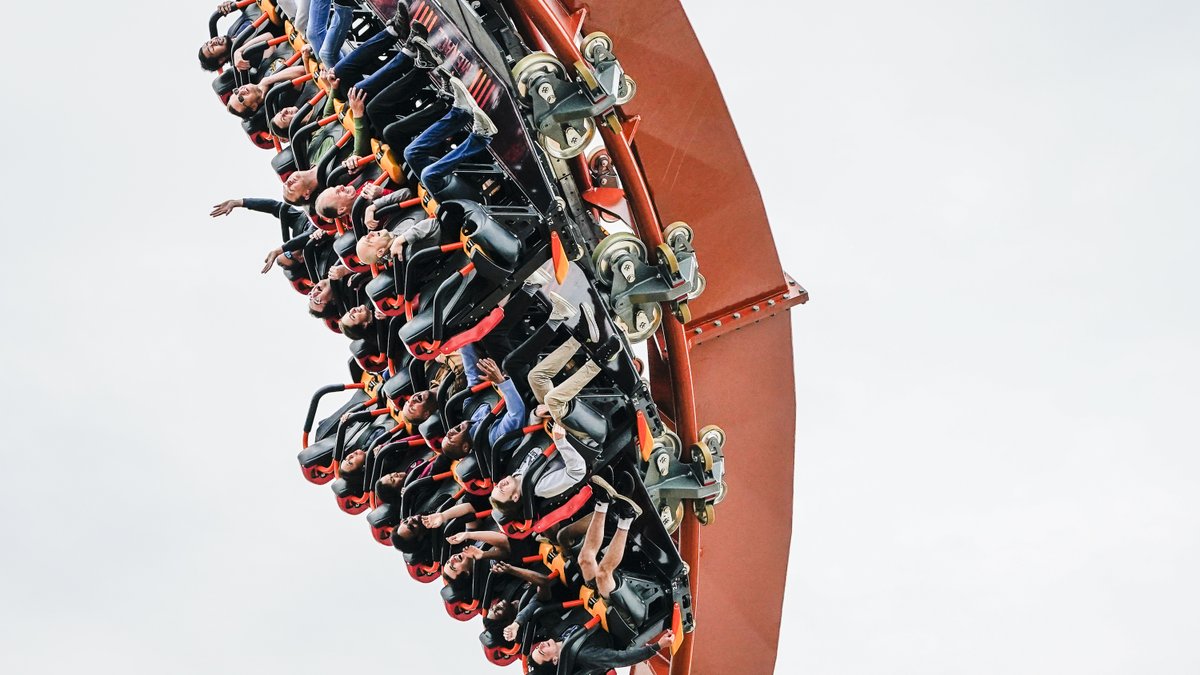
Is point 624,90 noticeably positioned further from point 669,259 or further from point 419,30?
point 419,30

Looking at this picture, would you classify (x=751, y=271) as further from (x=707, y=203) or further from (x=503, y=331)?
(x=503, y=331)

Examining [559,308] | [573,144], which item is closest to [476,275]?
[559,308]

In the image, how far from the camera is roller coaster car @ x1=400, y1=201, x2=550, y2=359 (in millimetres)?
12305

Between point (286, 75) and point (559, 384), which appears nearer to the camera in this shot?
point (559, 384)

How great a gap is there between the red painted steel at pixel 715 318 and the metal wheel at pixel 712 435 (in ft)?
0.21

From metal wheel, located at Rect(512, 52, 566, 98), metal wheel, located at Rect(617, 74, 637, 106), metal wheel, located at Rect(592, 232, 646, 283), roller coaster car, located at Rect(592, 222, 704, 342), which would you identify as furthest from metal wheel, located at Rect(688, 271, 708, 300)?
metal wheel, located at Rect(512, 52, 566, 98)

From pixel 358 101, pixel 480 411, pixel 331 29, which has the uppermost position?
pixel 331 29

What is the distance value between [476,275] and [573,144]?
37.1 inches

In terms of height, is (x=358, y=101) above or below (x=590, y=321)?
above

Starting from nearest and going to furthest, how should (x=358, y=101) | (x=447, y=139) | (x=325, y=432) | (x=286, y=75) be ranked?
(x=447, y=139) < (x=358, y=101) < (x=286, y=75) < (x=325, y=432)

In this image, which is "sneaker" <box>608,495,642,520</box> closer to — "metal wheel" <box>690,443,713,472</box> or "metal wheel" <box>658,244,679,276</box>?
"metal wheel" <box>690,443,713,472</box>

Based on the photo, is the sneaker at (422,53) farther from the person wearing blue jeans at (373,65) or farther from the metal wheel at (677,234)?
the metal wheel at (677,234)

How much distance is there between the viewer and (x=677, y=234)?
13094 millimetres

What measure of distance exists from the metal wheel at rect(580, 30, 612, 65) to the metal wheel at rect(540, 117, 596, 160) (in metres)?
0.35
